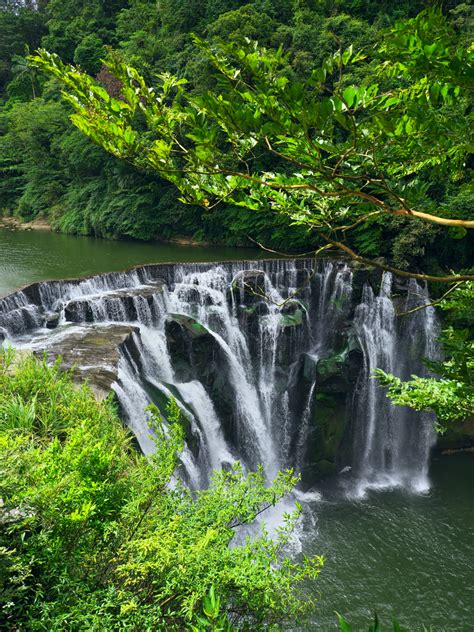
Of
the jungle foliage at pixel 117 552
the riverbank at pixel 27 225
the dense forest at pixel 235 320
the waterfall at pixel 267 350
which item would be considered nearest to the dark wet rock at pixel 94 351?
the dense forest at pixel 235 320

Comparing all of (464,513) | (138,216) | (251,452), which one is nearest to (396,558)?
(464,513)

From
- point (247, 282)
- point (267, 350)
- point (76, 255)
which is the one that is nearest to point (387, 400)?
point (267, 350)

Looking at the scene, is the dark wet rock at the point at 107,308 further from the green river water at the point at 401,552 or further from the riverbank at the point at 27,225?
the riverbank at the point at 27,225

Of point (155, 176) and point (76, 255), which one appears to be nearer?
point (76, 255)

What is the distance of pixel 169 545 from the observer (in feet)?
9.37

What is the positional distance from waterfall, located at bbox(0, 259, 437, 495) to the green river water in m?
0.88

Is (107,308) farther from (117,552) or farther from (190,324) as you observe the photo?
(117,552)

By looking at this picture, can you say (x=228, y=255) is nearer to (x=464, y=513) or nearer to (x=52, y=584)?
(x=464, y=513)

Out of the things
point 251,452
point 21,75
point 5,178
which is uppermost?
point 21,75

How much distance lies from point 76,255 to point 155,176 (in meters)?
7.34

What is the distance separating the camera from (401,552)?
9602 millimetres

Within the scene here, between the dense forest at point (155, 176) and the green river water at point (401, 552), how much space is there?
26.3 ft

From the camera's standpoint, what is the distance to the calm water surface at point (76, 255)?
15734 mm

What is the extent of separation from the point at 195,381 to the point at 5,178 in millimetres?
28233
